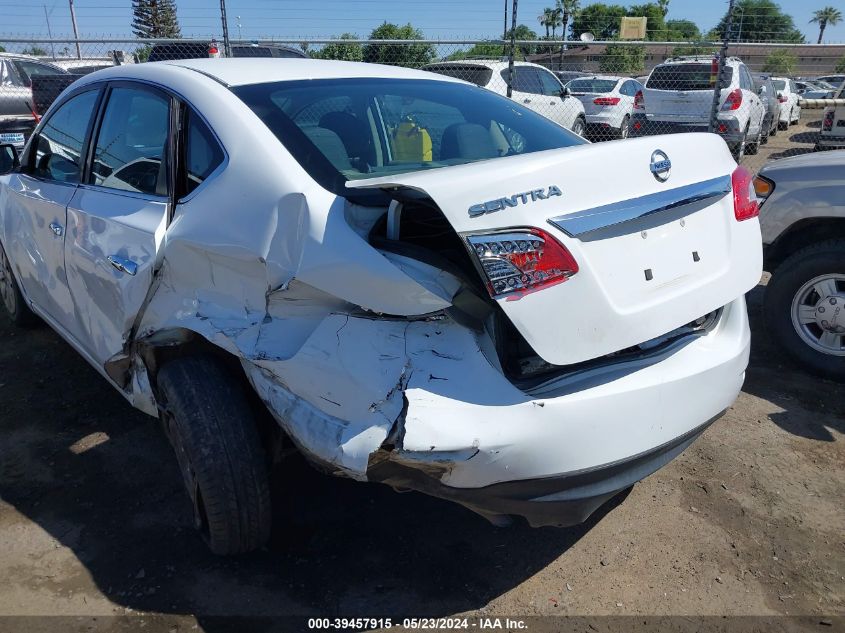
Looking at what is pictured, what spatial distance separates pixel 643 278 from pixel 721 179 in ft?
1.96

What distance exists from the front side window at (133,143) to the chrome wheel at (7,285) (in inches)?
73.8

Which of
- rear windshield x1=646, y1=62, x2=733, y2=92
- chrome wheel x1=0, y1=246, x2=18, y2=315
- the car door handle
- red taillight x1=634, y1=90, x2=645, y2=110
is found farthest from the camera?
red taillight x1=634, y1=90, x2=645, y2=110

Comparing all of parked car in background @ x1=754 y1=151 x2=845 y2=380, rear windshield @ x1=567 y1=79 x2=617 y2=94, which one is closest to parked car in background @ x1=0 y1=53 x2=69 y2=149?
parked car in background @ x1=754 y1=151 x2=845 y2=380

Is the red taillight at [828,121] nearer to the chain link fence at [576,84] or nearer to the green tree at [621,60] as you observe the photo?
the chain link fence at [576,84]

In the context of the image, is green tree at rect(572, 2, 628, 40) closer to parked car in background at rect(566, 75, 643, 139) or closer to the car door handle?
parked car in background at rect(566, 75, 643, 139)

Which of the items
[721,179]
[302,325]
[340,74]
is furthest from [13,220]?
[721,179]

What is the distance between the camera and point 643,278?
204 cm

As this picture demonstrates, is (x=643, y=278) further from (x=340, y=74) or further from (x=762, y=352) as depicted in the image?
(x=762, y=352)

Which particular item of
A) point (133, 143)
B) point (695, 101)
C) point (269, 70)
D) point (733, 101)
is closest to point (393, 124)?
point (269, 70)

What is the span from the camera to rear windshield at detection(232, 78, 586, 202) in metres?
2.46

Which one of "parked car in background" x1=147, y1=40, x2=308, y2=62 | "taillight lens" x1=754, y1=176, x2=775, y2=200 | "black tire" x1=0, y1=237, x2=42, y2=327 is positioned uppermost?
"parked car in background" x1=147, y1=40, x2=308, y2=62

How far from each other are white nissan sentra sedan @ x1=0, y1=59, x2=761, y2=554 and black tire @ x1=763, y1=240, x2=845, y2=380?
5.82 feet

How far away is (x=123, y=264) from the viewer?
267 centimetres

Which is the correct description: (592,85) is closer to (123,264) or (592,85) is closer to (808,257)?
(808,257)
